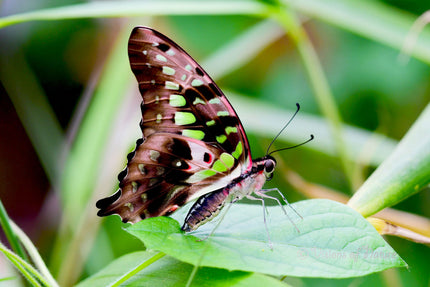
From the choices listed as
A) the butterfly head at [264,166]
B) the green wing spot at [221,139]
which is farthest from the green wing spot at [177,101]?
the butterfly head at [264,166]

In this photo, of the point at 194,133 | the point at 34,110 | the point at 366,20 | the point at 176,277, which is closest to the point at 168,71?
the point at 194,133

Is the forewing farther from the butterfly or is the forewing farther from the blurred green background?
the blurred green background

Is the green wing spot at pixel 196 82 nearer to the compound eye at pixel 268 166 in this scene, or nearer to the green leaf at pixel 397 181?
the compound eye at pixel 268 166

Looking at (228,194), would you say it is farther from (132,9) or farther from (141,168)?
(132,9)

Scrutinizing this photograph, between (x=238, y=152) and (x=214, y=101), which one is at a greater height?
(x=214, y=101)

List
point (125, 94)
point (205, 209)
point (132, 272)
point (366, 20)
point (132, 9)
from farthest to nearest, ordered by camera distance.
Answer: point (125, 94)
point (366, 20)
point (132, 9)
point (205, 209)
point (132, 272)

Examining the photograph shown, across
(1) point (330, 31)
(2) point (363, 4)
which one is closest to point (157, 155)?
(2) point (363, 4)

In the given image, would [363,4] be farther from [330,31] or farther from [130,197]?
[130,197]
